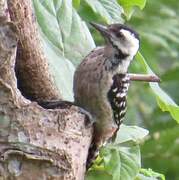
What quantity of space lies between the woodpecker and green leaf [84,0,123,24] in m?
0.04

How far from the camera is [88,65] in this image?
13.8 ft

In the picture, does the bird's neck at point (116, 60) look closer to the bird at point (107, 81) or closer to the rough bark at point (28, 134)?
the bird at point (107, 81)

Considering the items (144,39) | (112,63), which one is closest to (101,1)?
(112,63)

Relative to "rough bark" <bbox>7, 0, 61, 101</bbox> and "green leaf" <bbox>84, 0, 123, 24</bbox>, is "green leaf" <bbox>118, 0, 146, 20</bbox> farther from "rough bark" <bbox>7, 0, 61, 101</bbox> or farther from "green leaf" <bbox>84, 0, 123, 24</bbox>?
"rough bark" <bbox>7, 0, 61, 101</bbox>

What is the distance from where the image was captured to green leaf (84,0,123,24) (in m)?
4.12

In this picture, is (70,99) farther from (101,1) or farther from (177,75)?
(177,75)

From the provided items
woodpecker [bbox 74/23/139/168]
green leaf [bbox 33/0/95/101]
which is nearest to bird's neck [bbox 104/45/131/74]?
woodpecker [bbox 74/23/139/168]

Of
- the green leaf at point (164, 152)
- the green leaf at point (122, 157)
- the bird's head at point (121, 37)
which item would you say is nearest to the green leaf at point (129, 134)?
the green leaf at point (122, 157)

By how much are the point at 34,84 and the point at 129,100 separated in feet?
9.12

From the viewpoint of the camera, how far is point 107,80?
4.19m

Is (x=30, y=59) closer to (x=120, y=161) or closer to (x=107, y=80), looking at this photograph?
(x=107, y=80)

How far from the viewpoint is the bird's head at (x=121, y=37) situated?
4.20 metres

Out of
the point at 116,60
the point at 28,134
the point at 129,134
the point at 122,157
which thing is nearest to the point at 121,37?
the point at 116,60

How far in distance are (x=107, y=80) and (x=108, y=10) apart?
29 centimetres
